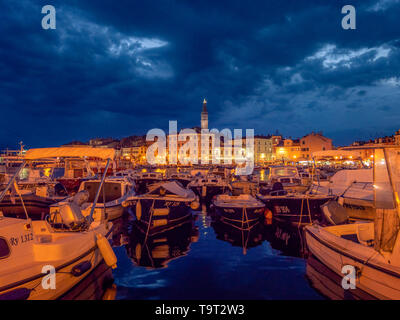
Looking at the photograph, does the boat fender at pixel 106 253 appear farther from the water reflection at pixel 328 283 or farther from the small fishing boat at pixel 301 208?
the small fishing boat at pixel 301 208

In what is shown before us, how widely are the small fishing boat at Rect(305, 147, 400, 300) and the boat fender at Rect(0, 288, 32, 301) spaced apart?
757 cm

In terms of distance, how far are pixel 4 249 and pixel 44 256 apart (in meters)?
0.86

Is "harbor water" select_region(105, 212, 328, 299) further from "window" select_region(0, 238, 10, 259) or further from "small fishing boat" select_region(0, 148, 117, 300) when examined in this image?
"window" select_region(0, 238, 10, 259)

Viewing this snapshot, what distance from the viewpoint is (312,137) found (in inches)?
3533

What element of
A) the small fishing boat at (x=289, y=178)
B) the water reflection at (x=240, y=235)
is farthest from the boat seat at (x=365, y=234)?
the small fishing boat at (x=289, y=178)

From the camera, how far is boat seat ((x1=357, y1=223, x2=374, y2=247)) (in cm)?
817

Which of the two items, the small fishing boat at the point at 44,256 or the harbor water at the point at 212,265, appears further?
the harbor water at the point at 212,265

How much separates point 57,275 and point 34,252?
2.49 ft

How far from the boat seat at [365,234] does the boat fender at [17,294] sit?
8.77 m

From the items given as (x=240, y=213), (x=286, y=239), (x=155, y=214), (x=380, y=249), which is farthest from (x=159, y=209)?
(x=380, y=249)

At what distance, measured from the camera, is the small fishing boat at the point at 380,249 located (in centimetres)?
604

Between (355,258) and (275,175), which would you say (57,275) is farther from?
(275,175)

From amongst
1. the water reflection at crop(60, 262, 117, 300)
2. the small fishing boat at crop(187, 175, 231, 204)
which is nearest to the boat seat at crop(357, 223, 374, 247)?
the water reflection at crop(60, 262, 117, 300)
